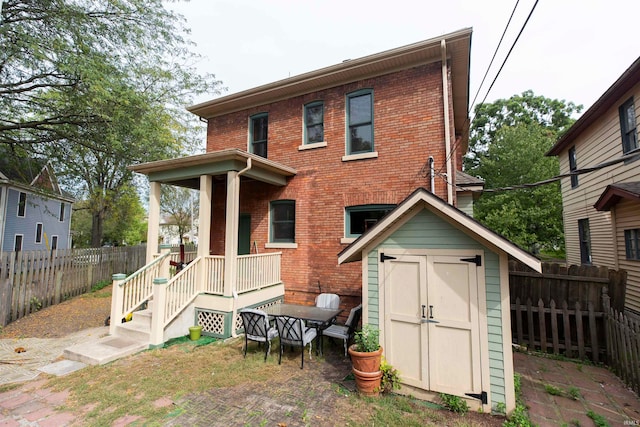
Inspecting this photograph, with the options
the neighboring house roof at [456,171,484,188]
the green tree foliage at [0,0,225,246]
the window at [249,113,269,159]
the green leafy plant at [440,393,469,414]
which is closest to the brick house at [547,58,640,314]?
the neighboring house roof at [456,171,484,188]

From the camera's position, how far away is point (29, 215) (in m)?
19.5

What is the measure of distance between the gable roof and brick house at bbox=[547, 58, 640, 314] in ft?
16.6

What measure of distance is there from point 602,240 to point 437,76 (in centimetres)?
981

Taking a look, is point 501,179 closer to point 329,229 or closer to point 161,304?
point 329,229

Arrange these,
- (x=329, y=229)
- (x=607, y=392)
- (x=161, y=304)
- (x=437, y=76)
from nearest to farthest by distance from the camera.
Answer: (x=607, y=392), (x=161, y=304), (x=437, y=76), (x=329, y=229)

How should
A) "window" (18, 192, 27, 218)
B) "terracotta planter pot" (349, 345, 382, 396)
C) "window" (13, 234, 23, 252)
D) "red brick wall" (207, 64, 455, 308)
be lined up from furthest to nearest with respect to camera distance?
"window" (18, 192, 27, 218), "window" (13, 234, 23, 252), "red brick wall" (207, 64, 455, 308), "terracotta planter pot" (349, 345, 382, 396)

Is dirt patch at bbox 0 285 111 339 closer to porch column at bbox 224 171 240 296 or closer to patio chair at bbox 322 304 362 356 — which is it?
porch column at bbox 224 171 240 296

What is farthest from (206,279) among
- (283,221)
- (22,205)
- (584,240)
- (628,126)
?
(22,205)

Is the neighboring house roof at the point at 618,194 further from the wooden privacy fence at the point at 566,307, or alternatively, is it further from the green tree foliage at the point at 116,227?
the green tree foliage at the point at 116,227

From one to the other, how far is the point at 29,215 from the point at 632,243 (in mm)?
31823

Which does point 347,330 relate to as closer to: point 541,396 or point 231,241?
point 541,396

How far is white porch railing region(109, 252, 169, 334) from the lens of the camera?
686 centimetres

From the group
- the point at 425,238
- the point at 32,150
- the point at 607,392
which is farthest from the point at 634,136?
the point at 32,150

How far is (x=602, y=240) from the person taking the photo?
35.9 feet
